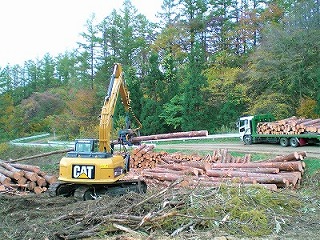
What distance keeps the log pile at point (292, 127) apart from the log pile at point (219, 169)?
3893mm

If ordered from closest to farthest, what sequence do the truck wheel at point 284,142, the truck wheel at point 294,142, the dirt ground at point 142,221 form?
the dirt ground at point 142,221 < the truck wheel at point 294,142 < the truck wheel at point 284,142

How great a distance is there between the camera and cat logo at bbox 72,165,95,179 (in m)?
12.5

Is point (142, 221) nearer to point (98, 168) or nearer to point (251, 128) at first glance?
point (98, 168)

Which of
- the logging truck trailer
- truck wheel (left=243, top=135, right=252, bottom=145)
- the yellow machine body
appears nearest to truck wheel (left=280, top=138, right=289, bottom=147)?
the logging truck trailer

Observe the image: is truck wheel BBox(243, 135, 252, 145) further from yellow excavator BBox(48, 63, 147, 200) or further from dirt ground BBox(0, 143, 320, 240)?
dirt ground BBox(0, 143, 320, 240)

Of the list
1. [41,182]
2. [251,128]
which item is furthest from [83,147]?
[251,128]

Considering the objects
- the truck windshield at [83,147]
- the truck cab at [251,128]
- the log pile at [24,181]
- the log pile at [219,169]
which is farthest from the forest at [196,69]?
the truck windshield at [83,147]

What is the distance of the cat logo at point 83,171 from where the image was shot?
1255cm

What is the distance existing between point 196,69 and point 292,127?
14510 millimetres

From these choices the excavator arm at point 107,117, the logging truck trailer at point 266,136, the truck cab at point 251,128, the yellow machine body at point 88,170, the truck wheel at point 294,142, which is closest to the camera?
the yellow machine body at point 88,170

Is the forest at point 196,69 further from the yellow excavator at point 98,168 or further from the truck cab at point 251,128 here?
the yellow excavator at point 98,168

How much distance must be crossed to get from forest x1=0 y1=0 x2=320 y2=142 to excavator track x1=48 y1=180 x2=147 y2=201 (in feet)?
59.3

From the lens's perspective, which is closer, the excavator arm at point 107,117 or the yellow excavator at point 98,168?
the yellow excavator at point 98,168

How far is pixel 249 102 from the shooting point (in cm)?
3378
